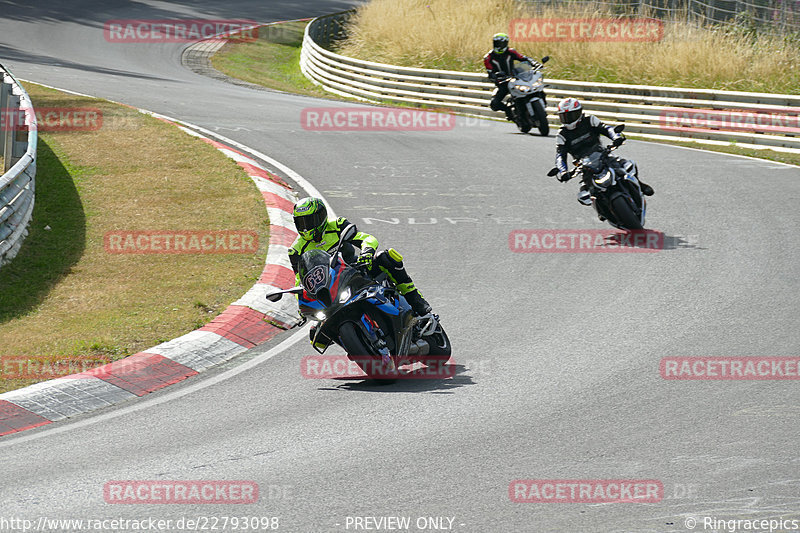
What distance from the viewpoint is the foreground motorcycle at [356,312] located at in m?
8.61

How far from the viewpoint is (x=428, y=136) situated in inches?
898

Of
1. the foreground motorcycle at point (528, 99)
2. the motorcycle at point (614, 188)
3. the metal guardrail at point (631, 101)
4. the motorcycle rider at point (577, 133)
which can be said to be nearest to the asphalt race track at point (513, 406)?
the motorcycle at point (614, 188)

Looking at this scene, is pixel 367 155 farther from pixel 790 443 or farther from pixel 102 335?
pixel 790 443

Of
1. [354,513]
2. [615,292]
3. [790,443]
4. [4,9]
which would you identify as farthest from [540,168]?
[4,9]

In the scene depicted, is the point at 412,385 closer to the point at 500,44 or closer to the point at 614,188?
the point at 614,188

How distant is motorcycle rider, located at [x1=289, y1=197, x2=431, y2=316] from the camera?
901cm

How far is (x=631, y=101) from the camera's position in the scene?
80.8 ft
